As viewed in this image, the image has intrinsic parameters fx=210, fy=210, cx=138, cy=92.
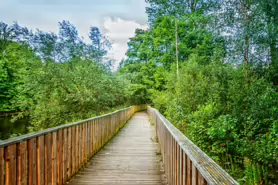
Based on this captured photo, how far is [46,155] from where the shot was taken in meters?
2.66

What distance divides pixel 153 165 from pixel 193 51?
1718 cm

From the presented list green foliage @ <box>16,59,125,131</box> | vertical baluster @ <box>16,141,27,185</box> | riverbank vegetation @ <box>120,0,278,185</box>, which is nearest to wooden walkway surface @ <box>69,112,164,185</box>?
vertical baluster @ <box>16,141,27,185</box>

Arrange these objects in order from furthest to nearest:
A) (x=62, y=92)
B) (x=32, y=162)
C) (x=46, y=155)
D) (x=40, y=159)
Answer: (x=62, y=92)
(x=46, y=155)
(x=40, y=159)
(x=32, y=162)

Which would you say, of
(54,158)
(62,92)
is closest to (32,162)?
(54,158)

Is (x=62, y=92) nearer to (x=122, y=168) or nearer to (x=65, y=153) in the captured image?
(x=122, y=168)

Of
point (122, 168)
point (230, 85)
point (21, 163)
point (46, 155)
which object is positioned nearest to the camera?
point (21, 163)

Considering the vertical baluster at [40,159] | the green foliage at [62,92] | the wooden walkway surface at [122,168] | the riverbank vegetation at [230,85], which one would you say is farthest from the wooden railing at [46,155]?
the green foliage at [62,92]

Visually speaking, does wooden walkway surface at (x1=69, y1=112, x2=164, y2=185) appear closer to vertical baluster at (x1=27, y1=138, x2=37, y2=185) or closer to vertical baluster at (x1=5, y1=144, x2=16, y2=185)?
vertical baluster at (x1=27, y1=138, x2=37, y2=185)

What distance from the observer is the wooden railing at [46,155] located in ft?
6.37

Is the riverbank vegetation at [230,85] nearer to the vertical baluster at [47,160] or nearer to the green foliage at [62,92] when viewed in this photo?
the vertical baluster at [47,160]

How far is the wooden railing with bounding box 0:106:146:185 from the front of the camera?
6.37ft

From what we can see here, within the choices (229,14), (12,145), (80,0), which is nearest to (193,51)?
(229,14)

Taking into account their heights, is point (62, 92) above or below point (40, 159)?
above

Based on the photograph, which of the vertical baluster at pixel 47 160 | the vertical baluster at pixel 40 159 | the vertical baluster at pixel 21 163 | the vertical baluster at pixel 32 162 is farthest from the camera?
the vertical baluster at pixel 47 160
